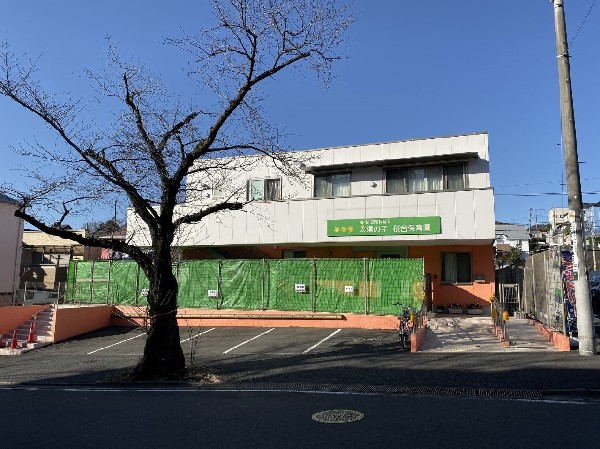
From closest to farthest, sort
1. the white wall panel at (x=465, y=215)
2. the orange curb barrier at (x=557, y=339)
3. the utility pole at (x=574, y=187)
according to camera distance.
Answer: the utility pole at (x=574, y=187)
the orange curb barrier at (x=557, y=339)
the white wall panel at (x=465, y=215)

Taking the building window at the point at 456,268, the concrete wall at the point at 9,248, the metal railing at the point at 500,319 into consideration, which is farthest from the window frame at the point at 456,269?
the concrete wall at the point at 9,248

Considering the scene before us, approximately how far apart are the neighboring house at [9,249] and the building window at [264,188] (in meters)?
12.1

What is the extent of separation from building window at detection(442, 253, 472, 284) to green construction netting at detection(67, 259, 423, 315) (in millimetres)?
4278

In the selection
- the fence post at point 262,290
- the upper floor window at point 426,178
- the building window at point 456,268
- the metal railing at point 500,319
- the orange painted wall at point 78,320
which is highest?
the upper floor window at point 426,178

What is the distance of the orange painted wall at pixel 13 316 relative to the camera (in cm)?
1756

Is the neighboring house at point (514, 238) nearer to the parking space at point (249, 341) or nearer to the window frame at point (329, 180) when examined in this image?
the window frame at point (329, 180)

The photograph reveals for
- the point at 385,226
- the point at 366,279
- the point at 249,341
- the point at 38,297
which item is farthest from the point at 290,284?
the point at 38,297

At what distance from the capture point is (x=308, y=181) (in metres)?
20.6

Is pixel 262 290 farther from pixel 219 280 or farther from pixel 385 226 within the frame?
pixel 385 226

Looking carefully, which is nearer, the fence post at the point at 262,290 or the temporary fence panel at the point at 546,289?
the temporary fence panel at the point at 546,289

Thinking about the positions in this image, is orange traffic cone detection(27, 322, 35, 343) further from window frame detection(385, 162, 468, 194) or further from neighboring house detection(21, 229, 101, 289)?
neighboring house detection(21, 229, 101, 289)

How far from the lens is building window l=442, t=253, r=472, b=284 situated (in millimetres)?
19062

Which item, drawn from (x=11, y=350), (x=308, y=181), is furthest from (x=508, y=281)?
(x=11, y=350)

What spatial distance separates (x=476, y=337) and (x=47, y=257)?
37410mm
